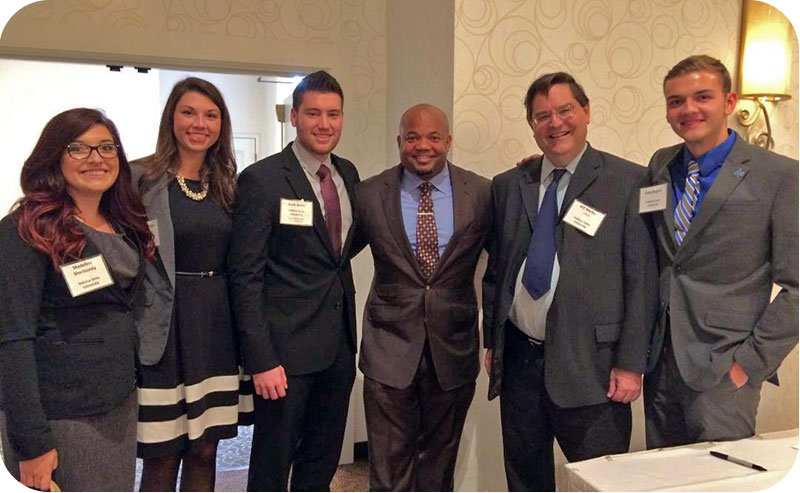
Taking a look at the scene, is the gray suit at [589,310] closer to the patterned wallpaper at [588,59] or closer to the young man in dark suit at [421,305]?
the young man in dark suit at [421,305]

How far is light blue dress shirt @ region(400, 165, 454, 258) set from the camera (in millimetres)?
1863

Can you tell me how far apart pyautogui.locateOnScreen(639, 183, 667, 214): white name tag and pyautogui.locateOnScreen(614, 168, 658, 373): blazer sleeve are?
18 mm

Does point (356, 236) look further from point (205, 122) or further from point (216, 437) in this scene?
point (216, 437)

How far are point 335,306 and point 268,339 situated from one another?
10.0 inches

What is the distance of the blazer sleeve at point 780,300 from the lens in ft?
4.74

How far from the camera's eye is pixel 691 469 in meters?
1.32

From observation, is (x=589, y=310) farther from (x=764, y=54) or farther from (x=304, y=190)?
(x=764, y=54)

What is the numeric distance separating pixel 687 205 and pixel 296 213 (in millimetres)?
1200

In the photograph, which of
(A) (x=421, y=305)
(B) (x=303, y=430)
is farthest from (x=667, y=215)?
(B) (x=303, y=430)

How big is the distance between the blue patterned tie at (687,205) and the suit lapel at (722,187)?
1.4 inches

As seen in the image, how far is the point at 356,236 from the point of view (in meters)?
1.97

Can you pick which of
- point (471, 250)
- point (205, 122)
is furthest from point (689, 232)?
point (205, 122)

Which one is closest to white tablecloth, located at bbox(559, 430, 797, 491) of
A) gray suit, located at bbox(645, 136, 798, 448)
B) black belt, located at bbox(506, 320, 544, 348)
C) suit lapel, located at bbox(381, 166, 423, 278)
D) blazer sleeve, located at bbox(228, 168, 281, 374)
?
gray suit, located at bbox(645, 136, 798, 448)

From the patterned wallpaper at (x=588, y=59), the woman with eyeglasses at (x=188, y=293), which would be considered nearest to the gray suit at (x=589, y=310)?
the patterned wallpaper at (x=588, y=59)
